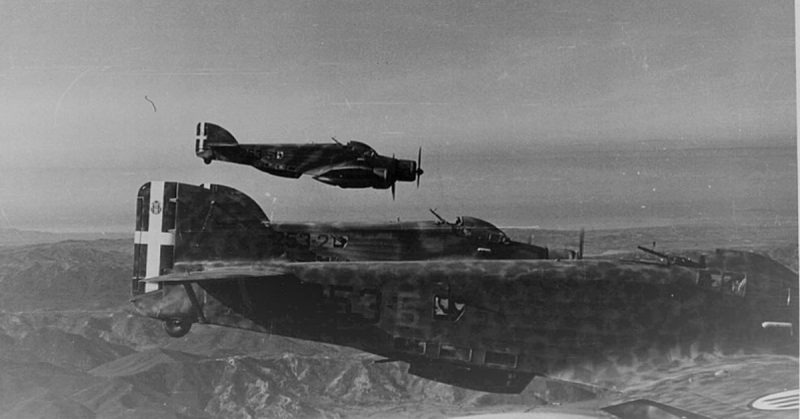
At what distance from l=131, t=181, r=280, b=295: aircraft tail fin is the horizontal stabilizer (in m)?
0.06

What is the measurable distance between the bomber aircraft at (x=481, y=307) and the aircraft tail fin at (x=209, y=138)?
32 centimetres

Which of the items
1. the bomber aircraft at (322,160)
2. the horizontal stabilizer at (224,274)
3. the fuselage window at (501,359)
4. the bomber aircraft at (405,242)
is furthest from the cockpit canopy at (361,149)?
the fuselage window at (501,359)

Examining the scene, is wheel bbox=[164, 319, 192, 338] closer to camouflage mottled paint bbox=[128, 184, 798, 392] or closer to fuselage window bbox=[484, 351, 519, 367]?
camouflage mottled paint bbox=[128, 184, 798, 392]

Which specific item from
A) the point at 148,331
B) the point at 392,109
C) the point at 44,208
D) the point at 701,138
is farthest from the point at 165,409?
the point at 701,138

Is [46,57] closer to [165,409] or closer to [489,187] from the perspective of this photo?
[165,409]

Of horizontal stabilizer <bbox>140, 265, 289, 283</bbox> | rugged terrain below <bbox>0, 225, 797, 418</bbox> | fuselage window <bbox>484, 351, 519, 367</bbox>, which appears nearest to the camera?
horizontal stabilizer <bbox>140, 265, 289, 283</bbox>

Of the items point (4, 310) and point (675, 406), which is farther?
point (4, 310)

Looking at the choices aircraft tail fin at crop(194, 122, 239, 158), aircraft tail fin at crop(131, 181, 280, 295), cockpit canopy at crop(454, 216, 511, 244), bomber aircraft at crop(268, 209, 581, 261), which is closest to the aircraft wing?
bomber aircraft at crop(268, 209, 581, 261)

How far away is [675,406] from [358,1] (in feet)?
10.00

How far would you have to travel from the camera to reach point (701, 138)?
406 cm

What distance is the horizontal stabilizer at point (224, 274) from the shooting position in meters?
3.76

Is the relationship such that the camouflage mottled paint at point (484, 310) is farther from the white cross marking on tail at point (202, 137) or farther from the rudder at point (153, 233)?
the white cross marking on tail at point (202, 137)

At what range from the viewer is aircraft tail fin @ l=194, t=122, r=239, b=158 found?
4.08m

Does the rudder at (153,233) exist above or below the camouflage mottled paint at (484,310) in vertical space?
above
